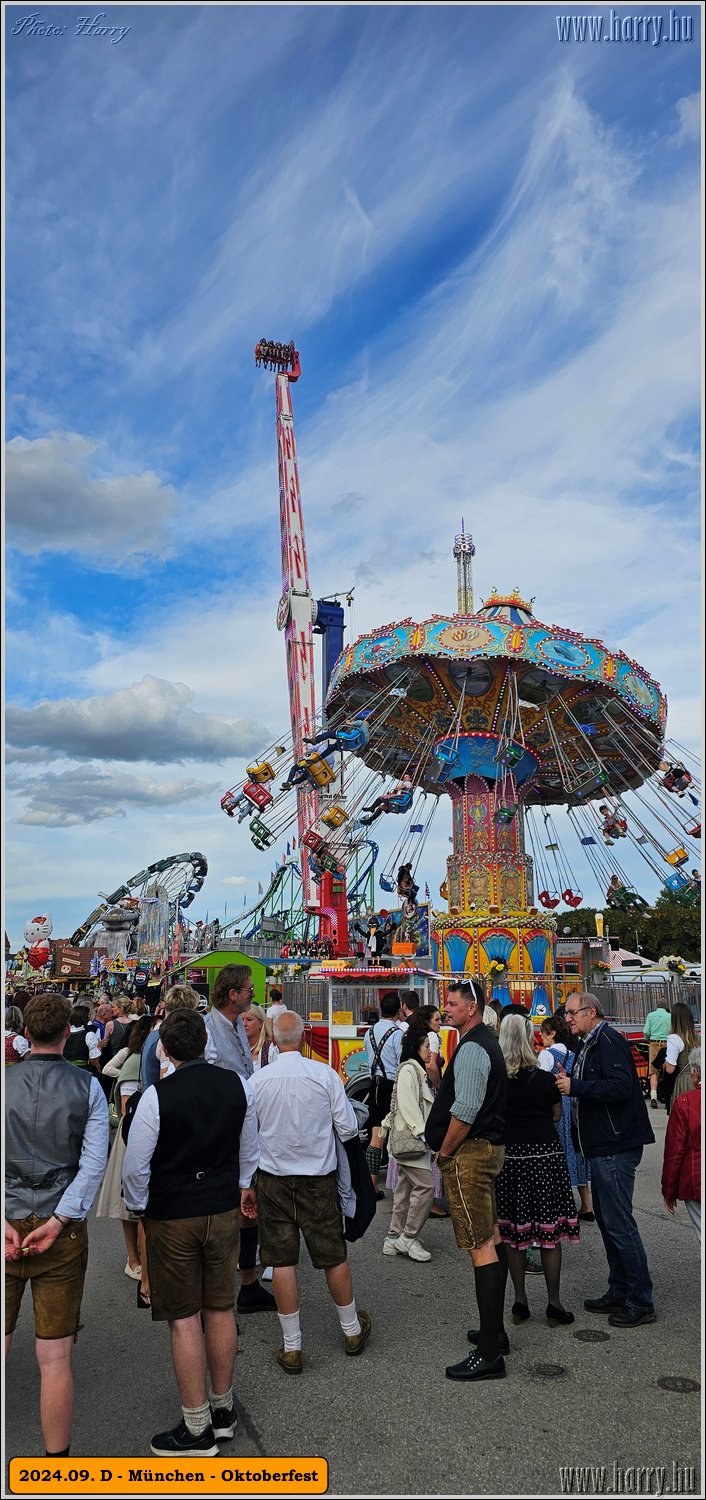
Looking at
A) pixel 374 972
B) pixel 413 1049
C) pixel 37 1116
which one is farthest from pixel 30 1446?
pixel 374 972

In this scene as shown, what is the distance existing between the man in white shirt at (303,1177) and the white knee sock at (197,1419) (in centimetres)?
92

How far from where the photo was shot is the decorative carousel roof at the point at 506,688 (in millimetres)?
20703

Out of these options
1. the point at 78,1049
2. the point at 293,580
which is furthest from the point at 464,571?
the point at 78,1049

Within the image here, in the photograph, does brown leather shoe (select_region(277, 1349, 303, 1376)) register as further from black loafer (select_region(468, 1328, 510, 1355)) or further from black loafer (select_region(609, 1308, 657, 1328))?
black loafer (select_region(609, 1308, 657, 1328))

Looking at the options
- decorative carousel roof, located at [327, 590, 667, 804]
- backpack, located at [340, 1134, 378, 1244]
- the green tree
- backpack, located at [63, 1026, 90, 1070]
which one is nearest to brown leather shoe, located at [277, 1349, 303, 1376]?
backpack, located at [340, 1134, 378, 1244]

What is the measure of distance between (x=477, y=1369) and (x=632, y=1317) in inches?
45.7

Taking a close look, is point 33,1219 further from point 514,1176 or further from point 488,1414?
point 514,1176

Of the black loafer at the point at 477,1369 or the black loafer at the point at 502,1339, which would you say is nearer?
the black loafer at the point at 477,1369

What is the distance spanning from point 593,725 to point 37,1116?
68.6 feet

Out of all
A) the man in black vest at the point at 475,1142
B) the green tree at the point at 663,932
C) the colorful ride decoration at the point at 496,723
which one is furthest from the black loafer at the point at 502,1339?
the green tree at the point at 663,932

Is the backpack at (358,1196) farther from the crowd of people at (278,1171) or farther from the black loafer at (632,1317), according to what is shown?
the black loafer at (632,1317)

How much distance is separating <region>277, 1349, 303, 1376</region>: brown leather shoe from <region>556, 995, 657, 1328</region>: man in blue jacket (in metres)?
1.75

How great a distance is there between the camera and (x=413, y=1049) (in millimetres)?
6828

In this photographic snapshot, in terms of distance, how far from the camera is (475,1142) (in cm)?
470
